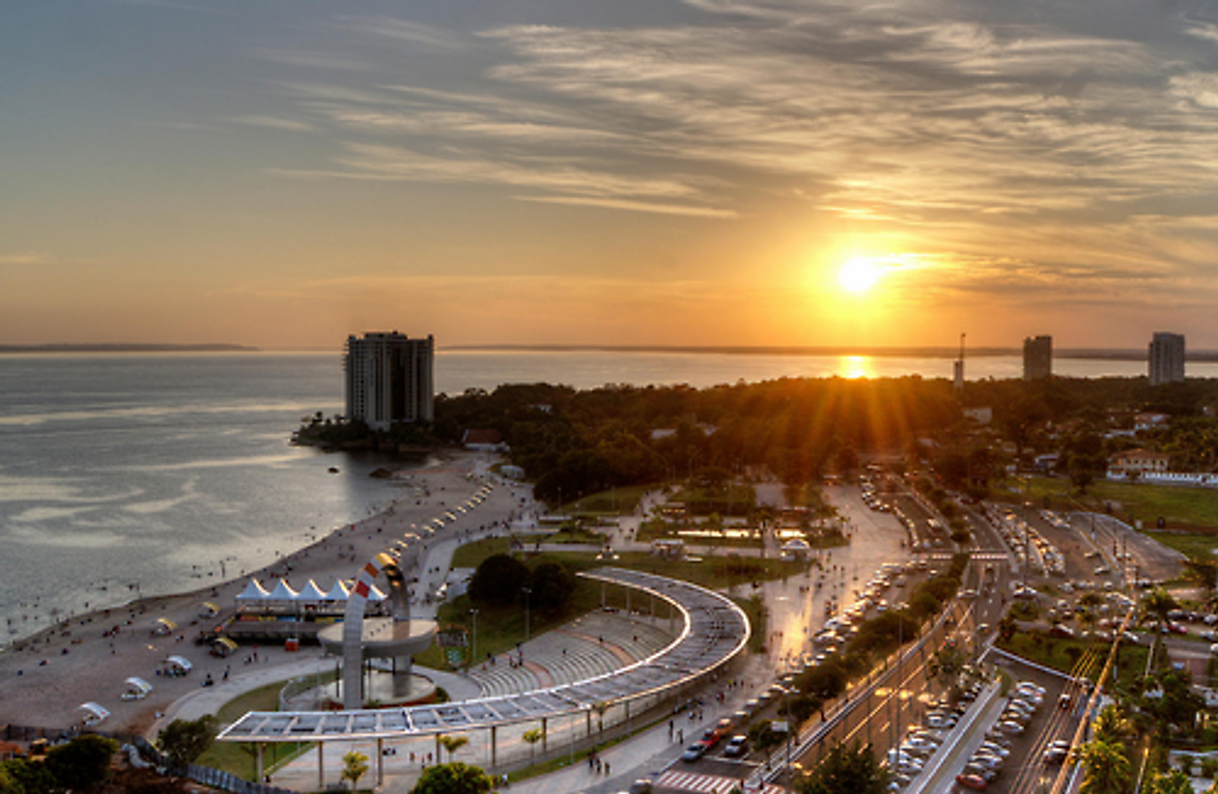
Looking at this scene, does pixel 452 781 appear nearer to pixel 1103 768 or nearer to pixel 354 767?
pixel 354 767

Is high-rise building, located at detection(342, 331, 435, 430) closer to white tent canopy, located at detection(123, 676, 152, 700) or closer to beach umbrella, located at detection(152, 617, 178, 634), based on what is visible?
beach umbrella, located at detection(152, 617, 178, 634)

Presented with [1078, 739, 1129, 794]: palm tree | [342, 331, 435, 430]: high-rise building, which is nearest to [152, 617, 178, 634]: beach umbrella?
[1078, 739, 1129, 794]: palm tree

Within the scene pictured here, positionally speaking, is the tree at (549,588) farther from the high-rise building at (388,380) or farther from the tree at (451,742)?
the high-rise building at (388,380)

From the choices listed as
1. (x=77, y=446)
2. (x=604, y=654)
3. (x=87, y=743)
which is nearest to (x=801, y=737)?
(x=604, y=654)

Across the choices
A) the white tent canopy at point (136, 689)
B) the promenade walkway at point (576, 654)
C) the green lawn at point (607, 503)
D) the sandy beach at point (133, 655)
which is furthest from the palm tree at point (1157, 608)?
the white tent canopy at point (136, 689)

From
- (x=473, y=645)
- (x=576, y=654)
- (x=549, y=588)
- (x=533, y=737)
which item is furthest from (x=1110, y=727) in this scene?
(x=549, y=588)

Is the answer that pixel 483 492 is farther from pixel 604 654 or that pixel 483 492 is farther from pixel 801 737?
pixel 801 737
